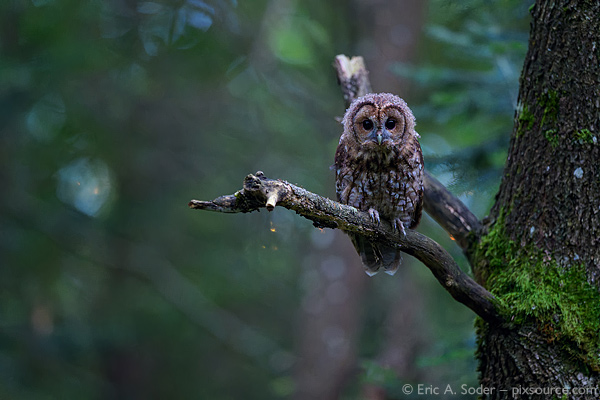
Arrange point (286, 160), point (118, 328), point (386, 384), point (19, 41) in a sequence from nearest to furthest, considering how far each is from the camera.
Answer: point (386, 384), point (19, 41), point (118, 328), point (286, 160)

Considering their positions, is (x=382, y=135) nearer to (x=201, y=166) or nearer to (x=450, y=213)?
(x=450, y=213)

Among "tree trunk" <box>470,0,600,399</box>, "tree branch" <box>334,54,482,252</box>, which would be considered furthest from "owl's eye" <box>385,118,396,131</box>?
"tree trunk" <box>470,0,600,399</box>

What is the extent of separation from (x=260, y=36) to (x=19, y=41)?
151 inches

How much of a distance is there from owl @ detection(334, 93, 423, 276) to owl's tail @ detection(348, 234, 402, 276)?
174 millimetres

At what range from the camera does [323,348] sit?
753 cm

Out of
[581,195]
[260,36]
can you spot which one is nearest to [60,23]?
[260,36]

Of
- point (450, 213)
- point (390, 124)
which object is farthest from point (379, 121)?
point (450, 213)

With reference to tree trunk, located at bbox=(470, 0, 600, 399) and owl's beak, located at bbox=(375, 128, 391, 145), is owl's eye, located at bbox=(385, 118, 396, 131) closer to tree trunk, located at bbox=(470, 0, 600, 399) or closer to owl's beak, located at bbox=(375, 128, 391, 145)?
owl's beak, located at bbox=(375, 128, 391, 145)

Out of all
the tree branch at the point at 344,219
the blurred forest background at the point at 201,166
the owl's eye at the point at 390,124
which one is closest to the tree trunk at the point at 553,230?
the tree branch at the point at 344,219

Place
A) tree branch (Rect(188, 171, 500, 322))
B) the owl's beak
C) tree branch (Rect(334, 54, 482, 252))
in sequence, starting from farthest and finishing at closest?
tree branch (Rect(334, 54, 482, 252)) → the owl's beak → tree branch (Rect(188, 171, 500, 322))

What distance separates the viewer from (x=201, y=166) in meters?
10.1

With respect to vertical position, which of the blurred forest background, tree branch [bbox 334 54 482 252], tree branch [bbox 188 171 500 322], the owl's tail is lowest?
tree branch [bbox 188 171 500 322]

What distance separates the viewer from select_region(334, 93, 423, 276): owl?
342 centimetres

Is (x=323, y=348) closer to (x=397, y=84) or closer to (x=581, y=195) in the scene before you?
(x=397, y=84)
